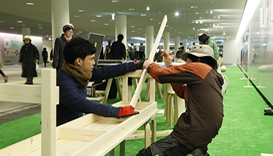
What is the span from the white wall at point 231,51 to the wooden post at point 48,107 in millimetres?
38817

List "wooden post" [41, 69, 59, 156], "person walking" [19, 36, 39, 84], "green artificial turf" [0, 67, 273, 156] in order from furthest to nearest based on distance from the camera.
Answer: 1. "person walking" [19, 36, 39, 84]
2. "green artificial turf" [0, 67, 273, 156]
3. "wooden post" [41, 69, 59, 156]

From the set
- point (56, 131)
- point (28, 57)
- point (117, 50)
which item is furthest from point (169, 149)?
point (28, 57)

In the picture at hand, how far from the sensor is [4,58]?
27969 millimetres

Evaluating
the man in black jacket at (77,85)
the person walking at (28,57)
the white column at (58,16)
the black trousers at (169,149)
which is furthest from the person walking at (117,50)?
the black trousers at (169,149)

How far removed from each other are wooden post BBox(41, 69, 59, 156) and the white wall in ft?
127

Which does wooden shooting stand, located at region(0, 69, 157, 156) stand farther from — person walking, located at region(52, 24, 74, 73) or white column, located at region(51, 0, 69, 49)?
white column, located at region(51, 0, 69, 49)

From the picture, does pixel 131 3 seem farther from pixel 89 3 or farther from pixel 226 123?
pixel 226 123

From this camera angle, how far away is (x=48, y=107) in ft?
3.44

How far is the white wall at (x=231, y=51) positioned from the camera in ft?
123

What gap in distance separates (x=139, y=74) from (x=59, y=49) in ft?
8.36

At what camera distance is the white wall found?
37562 millimetres

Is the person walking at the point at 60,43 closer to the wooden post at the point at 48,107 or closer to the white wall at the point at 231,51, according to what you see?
the wooden post at the point at 48,107

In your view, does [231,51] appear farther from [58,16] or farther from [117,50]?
[117,50]

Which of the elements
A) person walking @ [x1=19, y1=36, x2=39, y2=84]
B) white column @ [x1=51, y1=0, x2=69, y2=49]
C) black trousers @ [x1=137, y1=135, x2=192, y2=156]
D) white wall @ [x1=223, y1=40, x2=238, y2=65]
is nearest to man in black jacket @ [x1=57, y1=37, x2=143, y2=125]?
black trousers @ [x1=137, y1=135, x2=192, y2=156]
